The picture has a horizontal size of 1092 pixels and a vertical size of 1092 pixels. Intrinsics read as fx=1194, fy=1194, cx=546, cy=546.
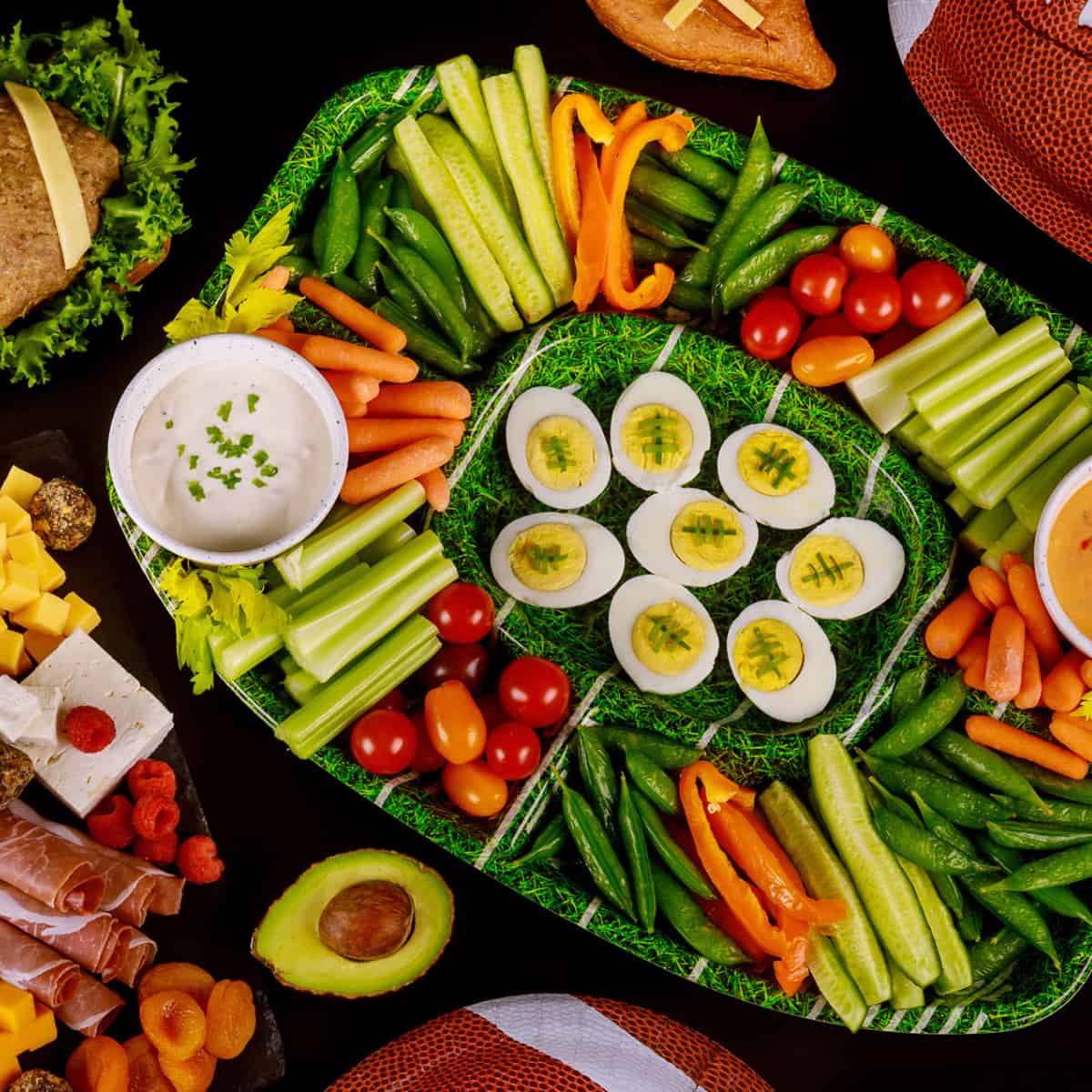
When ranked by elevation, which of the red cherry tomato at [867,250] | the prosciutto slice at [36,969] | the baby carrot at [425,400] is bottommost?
the prosciutto slice at [36,969]

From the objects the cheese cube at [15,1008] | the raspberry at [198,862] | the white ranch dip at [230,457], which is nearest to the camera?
the white ranch dip at [230,457]

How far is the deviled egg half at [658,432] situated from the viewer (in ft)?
10.7

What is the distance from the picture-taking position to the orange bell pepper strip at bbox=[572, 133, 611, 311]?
316cm

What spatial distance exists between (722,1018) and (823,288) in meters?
2.06

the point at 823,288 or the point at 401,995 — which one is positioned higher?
the point at 823,288

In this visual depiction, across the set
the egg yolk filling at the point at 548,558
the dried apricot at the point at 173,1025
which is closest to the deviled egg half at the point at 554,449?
the egg yolk filling at the point at 548,558

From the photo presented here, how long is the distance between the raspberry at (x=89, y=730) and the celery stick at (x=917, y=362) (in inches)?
85.5

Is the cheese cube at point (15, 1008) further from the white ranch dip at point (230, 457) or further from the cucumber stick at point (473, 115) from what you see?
the cucumber stick at point (473, 115)

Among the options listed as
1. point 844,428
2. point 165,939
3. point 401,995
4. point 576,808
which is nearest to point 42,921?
point 165,939

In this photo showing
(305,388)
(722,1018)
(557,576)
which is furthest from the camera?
(722,1018)

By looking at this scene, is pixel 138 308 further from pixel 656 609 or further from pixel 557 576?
pixel 656 609

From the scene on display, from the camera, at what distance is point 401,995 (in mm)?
3338

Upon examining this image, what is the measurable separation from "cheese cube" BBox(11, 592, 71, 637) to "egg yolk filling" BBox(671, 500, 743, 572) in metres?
1.66

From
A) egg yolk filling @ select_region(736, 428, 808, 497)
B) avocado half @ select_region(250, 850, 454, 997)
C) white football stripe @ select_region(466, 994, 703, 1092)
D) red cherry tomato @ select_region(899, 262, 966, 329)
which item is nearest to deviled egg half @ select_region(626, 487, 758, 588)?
egg yolk filling @ select_region(736, 428, 808, 497)
